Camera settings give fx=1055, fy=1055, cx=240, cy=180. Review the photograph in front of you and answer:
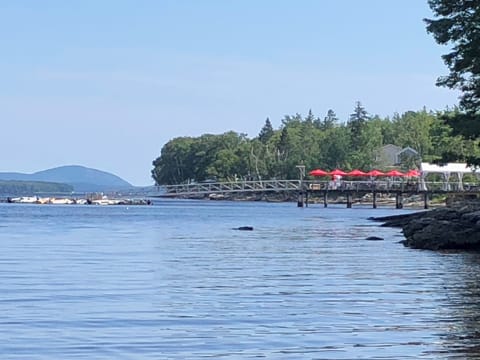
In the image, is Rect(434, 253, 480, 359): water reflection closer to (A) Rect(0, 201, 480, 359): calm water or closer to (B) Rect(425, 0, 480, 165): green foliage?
(A) Rect(0, 201, 480, 359): calm water

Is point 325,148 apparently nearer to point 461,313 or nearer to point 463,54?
point 463,54

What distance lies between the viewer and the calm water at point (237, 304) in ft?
52.0

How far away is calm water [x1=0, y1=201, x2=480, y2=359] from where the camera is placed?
15852mm

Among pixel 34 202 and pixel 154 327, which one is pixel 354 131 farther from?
pixel 154 327

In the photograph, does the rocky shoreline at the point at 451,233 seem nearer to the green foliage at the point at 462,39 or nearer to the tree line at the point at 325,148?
the green foliage at the point at 462,39

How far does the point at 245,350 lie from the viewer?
15.6 m

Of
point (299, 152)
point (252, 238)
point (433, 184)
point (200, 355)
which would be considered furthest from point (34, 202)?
point (200, 355)

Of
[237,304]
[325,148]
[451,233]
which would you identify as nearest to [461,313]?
[237,304]

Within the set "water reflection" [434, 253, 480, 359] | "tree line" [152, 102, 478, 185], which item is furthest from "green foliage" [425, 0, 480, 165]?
"tree line" [152, 102, 478, 185]

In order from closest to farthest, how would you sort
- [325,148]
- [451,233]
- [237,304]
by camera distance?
[237,304] < [451,233] < [325,148]

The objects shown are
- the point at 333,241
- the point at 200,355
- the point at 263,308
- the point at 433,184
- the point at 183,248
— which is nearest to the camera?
the point at 200,355

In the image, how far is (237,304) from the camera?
70.3 feet

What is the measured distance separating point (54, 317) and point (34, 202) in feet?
499

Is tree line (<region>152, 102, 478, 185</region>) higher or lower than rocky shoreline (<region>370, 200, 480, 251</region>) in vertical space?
higher
